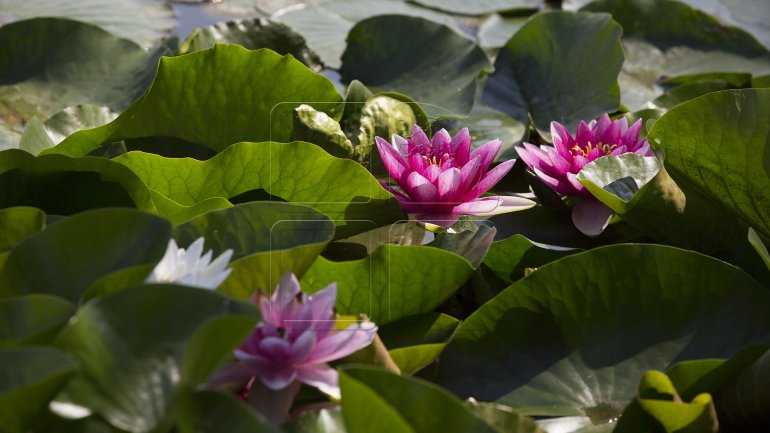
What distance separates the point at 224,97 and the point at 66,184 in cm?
31

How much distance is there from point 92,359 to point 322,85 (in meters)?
0.74

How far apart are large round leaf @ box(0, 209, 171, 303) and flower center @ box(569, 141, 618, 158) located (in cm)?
65

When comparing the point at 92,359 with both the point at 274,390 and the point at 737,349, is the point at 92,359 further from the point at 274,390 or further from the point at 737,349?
the point at 737,349

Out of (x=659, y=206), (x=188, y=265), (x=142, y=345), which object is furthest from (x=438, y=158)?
(x=142, y=345)

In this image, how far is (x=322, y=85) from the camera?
1337 mm

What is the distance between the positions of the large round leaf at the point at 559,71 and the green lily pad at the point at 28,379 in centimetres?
114

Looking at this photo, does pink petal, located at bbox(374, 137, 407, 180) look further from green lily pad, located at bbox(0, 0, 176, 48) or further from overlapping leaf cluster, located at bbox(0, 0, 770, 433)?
green lily pad, located at bbox(0, 0, 176, 48)

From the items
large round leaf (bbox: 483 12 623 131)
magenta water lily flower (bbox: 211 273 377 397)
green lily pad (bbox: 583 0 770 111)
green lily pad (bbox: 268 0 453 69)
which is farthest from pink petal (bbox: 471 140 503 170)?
green lily pad (bbox: 583 0 770 111)

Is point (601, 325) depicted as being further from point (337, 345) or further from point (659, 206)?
point (337, 345)

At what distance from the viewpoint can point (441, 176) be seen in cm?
109

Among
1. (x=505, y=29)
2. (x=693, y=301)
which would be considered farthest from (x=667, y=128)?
(x=505, y=29)

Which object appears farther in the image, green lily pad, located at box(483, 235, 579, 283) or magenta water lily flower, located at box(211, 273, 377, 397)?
green lily pad, located at box(483, 235, 579, 283)

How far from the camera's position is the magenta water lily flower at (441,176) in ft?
3.59

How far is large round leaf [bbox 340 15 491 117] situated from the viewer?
5.82ft
